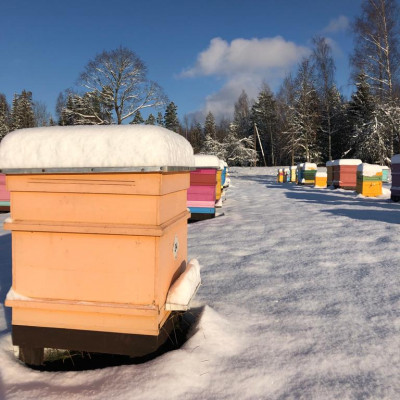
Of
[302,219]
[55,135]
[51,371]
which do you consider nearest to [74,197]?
[55,135]

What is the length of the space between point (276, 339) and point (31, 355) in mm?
1488

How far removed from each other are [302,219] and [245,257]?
2779mm

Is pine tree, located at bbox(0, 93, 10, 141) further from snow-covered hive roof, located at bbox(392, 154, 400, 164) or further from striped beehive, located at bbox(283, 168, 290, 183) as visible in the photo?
snow-covered hive roof, located at bbox(392, 154, 400, 164)

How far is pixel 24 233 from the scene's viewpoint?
191cm

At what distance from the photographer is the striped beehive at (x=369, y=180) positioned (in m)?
10.9

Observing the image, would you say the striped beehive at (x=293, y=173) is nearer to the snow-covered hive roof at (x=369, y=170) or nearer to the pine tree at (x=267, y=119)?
the snow-covered hive roof at (x=369, y=170)

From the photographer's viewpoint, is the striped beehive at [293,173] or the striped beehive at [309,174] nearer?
the striped beehive at [309,174]

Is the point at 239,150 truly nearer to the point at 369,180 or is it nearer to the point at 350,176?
the point at 350,176

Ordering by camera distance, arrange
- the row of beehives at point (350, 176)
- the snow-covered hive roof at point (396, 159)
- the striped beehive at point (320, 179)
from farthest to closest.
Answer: the striped beehive at point (320, 179) → the row of beehives at point (350, 176) → the snow-covered hive roof at point (396, 159)

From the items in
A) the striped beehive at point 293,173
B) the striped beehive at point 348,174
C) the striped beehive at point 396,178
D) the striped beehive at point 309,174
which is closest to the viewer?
the striped beehive at point 396,178

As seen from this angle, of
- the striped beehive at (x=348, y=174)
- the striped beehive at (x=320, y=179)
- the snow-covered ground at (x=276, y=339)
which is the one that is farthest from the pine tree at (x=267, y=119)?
the snow-covered ground at (x=276, y=339)

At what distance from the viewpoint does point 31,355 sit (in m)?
1.98

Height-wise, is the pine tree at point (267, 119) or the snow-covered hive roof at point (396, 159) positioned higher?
the pine tree at point (267, 119)

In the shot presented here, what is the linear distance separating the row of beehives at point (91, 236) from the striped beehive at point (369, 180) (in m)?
10.6
